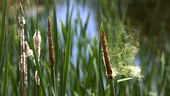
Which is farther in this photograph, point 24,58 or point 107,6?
point 107,6

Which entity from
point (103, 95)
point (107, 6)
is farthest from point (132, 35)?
point (107, 6)

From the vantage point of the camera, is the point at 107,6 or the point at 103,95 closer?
the point at 103,95

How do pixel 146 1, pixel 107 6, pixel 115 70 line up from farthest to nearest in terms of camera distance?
1. pixel 146 1
2. pixel 107 6
3. pixel 115 70

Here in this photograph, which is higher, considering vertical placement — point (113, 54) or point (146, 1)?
point (146, 1)

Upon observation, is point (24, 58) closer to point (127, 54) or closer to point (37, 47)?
point (37, 47)

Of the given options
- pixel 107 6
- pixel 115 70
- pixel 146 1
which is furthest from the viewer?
pixel 146 1

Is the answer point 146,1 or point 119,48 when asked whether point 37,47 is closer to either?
point 119,48

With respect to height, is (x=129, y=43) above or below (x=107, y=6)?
below

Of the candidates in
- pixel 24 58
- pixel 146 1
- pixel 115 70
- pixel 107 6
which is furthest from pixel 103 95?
pixel 146 1

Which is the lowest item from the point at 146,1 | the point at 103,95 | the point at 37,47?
the point at 103,95
